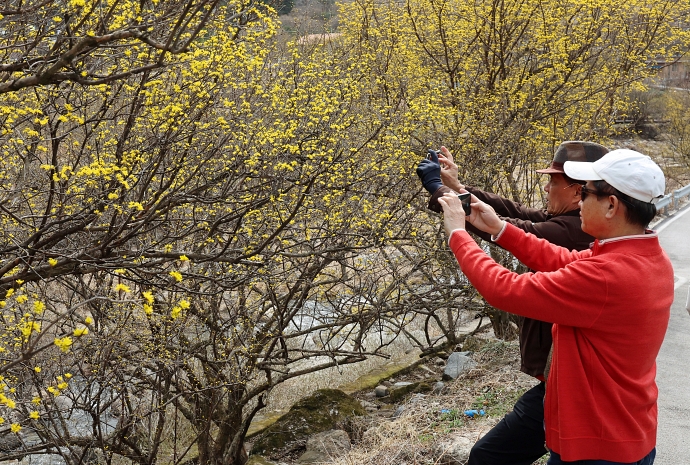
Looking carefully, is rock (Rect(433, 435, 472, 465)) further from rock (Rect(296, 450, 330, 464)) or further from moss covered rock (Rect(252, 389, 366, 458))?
moss covered rock (Rect(252, 389, 366, 458))

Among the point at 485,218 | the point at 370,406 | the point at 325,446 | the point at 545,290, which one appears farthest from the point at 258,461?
the point at 545,290

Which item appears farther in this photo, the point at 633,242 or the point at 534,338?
the point at 534,338

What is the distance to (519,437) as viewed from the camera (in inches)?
126

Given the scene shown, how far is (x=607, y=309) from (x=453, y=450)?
292cm

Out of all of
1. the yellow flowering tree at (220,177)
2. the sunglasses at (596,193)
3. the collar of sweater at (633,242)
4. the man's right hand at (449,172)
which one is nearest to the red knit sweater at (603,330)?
the collar of sweater at (633,242)

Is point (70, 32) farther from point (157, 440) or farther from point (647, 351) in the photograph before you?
point (157, 440)

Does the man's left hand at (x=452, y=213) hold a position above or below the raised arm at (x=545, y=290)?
above

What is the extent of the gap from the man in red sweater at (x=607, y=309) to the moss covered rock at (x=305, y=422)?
6.92 m

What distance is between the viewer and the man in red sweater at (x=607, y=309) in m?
2.42

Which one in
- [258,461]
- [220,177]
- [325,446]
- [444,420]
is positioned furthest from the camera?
[258,461]

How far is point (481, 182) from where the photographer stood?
10.1 metres

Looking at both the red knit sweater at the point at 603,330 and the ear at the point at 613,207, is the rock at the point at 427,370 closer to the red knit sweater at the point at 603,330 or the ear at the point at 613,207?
the red knit sweater at the point at 603,330

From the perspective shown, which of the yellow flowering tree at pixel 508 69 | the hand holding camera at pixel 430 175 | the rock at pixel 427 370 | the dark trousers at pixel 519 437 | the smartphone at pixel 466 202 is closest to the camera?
the smartphone at pixel 466 202

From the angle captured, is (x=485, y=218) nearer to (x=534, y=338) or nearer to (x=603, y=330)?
(x=534, y=338)
